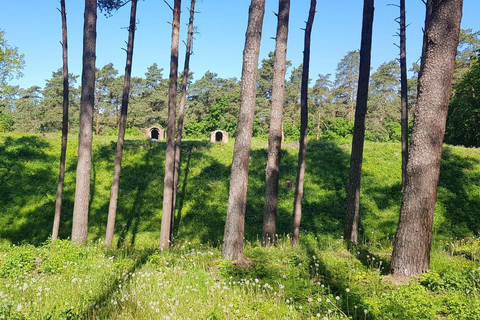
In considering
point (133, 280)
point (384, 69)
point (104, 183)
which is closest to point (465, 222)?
point (133, 280)

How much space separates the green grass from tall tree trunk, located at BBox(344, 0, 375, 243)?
1.26 metres

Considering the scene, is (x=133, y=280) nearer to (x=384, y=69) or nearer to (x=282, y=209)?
(x=282, y=209)

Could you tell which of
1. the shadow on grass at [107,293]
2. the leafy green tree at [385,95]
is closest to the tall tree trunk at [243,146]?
the shadow on grass at [107,293]

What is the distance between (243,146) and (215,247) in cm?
551

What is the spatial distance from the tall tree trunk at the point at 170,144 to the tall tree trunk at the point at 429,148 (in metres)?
7.49

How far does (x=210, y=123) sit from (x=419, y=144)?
50.7 metres

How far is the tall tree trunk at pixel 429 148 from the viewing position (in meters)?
5.61

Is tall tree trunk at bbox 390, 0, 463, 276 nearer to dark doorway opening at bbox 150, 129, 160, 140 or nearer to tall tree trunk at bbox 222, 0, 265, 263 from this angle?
tall tree trunk at bbox 222, 0, 265, 263

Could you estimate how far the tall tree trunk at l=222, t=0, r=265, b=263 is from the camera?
23.0 ft

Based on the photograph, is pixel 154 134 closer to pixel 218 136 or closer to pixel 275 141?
pixel 218 136

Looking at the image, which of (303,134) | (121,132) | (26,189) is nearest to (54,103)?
(26,189)

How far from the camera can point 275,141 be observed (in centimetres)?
970

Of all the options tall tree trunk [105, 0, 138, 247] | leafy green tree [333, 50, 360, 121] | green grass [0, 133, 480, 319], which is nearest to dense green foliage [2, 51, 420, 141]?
leafy green tree [333, 50, 360, 121]

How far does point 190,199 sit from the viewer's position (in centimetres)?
1739
